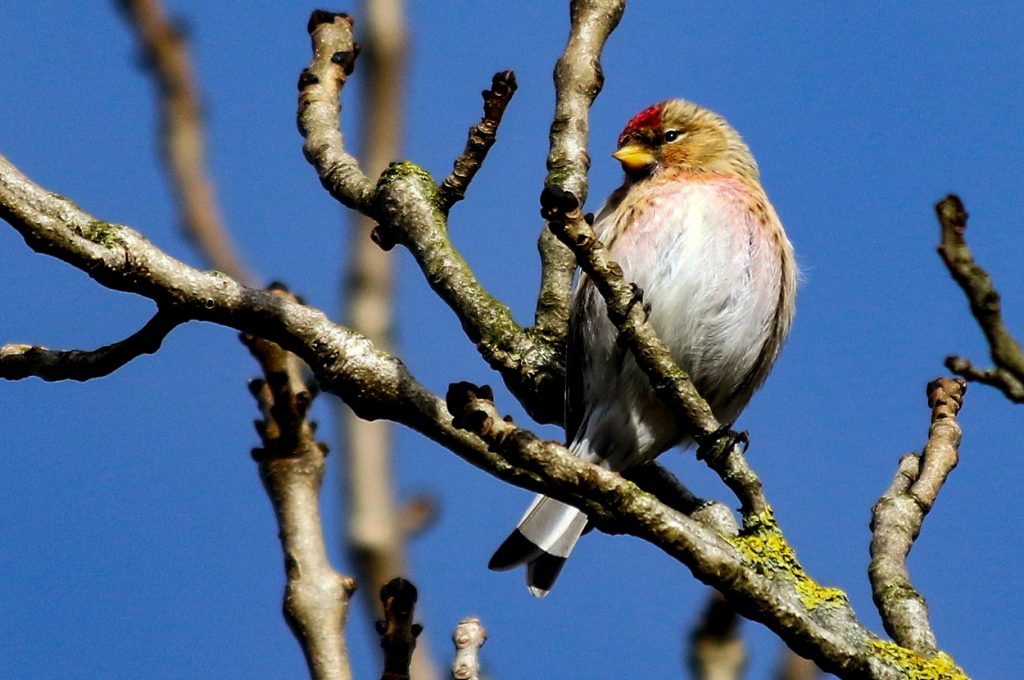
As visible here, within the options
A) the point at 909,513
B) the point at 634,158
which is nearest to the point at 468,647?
the point at 909,513

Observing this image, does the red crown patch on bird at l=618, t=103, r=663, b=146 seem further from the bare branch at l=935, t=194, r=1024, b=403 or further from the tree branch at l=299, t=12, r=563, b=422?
the bare branch at l=935, t=194, r=1024, b=403

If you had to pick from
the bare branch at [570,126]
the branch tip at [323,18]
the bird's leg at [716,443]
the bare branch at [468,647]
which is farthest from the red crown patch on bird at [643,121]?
the bare branch at [468,647]

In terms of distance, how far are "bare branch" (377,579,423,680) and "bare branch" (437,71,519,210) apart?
1.59 meters

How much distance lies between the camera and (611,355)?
15.4ft

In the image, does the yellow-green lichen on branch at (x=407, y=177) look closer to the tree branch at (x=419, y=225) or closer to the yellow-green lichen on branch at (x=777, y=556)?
the tree branch at (x=419, y=225)

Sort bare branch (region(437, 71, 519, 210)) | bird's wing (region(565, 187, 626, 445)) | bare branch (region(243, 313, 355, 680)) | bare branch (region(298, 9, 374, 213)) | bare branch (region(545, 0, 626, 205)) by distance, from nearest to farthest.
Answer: bare branch (region(243, 313, 355, 680)) → bare branch (region(437, 71, 519, 210)) → bare branch (region(298, 9, 374, 213)) → bird's wing (region(565, 187, 626, 445)) → bare branch (region(545, 0, 626, 205))

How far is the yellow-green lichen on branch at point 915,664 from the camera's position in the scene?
2.92 metres

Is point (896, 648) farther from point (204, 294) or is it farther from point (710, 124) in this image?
point (710, 124)

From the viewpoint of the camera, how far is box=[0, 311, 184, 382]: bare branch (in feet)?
9.60

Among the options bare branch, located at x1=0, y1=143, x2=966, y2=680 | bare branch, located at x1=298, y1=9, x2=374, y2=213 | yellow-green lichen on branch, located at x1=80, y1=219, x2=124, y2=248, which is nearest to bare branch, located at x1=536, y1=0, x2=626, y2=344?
bare branch, located at x1=298, y1=9, x2=374, y2=213

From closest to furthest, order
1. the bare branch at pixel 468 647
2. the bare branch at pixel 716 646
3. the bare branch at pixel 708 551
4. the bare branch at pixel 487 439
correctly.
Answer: the bare branch at pixel 716 646, the bare branch at pixel 468 647, the bare branch at pixel 708 551, the bare branch at pixel 487 439

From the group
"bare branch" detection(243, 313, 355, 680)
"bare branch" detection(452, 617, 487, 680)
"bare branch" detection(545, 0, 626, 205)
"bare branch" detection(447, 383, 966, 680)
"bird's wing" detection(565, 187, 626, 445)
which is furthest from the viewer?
"bare branch" detection(545, 0, 626, 205)

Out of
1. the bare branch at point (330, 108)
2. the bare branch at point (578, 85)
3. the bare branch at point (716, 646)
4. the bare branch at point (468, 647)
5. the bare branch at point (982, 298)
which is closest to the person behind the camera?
the bare branch at point (982, 298)

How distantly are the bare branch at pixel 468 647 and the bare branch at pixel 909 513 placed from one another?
1431mm
